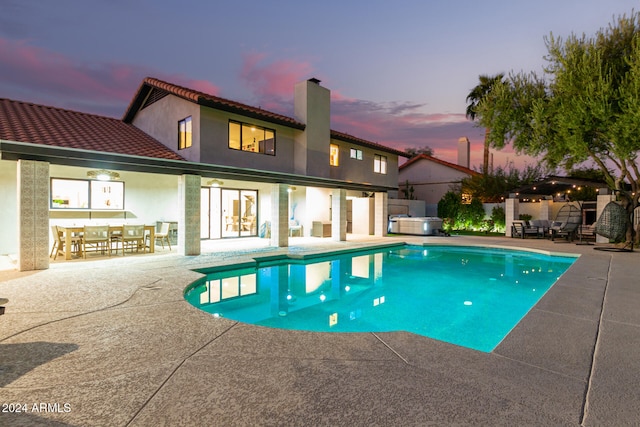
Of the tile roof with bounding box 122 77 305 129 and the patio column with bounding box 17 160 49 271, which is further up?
the tile roof with bounding box 122 77 305 129

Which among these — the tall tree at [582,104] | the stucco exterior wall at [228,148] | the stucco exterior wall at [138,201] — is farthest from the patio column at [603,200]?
the stucco exterior wall at [138,201]

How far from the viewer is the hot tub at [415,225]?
1955cm

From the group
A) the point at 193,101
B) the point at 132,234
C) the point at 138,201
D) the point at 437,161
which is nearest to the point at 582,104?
the point at 193,101

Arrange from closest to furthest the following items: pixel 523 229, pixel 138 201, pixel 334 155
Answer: pixel 138 201
pixel 523 229
pixel 334 155

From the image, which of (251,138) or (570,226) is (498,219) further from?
(251,138)

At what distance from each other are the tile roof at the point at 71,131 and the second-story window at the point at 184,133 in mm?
836

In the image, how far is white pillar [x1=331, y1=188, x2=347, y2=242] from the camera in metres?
16.1

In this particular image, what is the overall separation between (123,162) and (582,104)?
15.5 meters

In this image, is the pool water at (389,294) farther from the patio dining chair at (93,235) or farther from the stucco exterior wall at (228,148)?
the stucco exterior wall at (228,148)

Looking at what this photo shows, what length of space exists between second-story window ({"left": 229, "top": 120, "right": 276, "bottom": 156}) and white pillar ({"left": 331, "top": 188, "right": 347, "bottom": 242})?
3.76m

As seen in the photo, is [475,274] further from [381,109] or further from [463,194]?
[381,109]

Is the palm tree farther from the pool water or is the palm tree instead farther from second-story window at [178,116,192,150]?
second-story window at [178,116,192,150]

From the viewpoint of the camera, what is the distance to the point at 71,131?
36.3 ft

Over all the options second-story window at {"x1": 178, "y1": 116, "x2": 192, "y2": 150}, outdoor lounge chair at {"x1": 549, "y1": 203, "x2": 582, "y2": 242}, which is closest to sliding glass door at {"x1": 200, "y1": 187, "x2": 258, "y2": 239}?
second-story window at {"x1": 178, "y1": 116, "x2": 192, "y2": 150}
